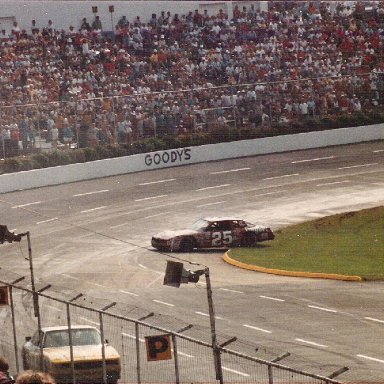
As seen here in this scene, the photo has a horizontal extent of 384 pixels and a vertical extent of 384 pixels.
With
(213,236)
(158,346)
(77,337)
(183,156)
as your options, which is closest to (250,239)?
(213,236)

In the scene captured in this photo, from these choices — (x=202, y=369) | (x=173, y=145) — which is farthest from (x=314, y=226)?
(x=202, y=369)

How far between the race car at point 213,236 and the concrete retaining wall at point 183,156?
1094 centimetres

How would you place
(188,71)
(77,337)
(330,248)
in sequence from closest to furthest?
(77,337)
(330,248)
(188,71)

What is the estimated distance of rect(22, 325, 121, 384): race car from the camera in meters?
19.0

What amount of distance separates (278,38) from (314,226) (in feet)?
68.5

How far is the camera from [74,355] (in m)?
19.5

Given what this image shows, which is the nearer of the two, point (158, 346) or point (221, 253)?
point (158, 346)

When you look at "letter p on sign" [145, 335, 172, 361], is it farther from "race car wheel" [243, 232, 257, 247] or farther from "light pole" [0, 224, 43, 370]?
"race car wheel" [243, 232, 257, 247]

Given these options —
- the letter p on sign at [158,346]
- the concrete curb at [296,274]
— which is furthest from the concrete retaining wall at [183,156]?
the letter p on sign at [158,346]

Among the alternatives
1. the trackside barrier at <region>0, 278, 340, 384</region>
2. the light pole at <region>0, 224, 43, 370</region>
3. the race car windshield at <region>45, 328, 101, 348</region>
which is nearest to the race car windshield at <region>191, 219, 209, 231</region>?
the trackside barrier at <region>0, 278, 340, 384</region>

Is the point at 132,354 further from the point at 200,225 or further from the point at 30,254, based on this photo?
the point at 200,225

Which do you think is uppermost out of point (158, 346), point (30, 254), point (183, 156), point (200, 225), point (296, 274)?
point (30, 254)

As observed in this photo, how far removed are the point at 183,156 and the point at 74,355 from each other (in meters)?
35.2

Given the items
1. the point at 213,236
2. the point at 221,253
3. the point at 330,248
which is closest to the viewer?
the point at 330,248
